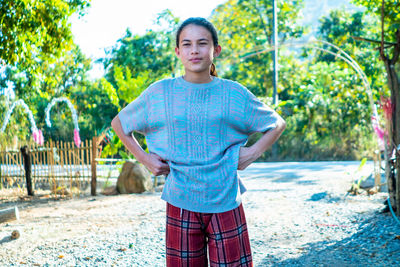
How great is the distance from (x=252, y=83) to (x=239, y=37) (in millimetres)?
2398

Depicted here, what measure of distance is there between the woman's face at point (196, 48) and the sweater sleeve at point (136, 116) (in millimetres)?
259

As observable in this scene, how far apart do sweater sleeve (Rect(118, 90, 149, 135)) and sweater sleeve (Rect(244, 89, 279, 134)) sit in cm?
46

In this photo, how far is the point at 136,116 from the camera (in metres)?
2.14

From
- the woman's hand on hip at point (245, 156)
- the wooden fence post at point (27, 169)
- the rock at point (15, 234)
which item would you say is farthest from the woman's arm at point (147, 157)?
the wooden fence post at point (27, 169)

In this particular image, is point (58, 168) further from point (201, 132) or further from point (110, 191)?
point (201, 132)

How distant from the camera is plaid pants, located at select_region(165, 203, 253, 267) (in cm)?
195

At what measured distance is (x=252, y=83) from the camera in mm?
22641

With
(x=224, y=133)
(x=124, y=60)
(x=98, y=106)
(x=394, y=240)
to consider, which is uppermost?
(x=124, y=60)

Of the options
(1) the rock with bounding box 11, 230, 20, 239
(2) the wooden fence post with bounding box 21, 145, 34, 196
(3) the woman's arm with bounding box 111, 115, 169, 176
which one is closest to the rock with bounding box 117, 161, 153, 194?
(2) the wooden fence post with bounding box 21, 145, 34, 196

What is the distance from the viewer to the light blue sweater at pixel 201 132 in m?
1.94

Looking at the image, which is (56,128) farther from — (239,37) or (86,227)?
(86,227)

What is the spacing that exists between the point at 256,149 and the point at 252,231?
159 inches

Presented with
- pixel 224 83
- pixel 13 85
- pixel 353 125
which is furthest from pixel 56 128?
pixel 224 83

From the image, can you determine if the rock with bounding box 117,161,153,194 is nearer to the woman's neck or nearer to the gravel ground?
the gravel ground
